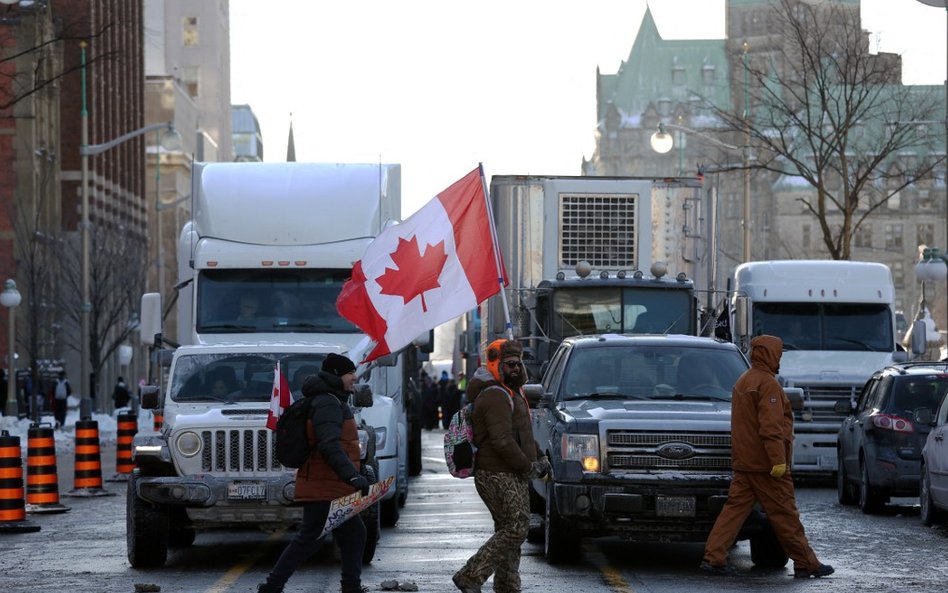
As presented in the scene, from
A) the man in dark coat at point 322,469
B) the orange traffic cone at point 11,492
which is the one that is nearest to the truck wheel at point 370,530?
the man in dark coat at point 322,469

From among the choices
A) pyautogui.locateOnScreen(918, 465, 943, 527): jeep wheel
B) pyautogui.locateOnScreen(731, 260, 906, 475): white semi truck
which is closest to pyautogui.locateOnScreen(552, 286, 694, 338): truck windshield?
pyautogui.locateOnScreen(731, 260, 906, 475): white semi truck

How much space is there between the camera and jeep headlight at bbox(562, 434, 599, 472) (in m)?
15.0

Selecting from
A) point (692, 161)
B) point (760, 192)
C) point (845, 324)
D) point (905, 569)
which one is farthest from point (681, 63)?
point (905, 569)

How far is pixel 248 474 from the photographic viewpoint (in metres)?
15.6

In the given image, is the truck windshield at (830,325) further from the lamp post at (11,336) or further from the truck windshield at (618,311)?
the lamp post at (11,336)

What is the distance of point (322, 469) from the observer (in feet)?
39.9

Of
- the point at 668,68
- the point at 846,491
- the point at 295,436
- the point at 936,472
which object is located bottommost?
the point at 846,491

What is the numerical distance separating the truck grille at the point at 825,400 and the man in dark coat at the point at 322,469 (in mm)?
15487

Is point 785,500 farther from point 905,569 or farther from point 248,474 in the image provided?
point 248,474

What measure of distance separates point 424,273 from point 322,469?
4.02 metres

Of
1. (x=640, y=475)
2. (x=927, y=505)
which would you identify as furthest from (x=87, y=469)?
(x=640, y=475)

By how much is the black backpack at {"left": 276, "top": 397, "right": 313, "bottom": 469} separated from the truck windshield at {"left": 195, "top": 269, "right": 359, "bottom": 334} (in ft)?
25.8

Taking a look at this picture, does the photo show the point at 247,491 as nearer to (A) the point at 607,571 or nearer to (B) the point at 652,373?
(A) the point at 607,571

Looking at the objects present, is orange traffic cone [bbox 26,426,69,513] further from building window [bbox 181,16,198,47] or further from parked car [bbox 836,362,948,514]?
building window [bbox 181,16,198,47]
